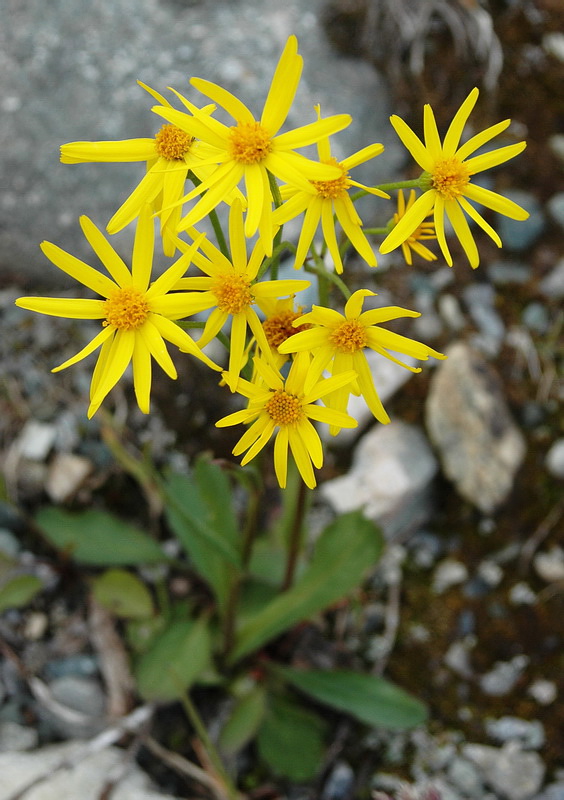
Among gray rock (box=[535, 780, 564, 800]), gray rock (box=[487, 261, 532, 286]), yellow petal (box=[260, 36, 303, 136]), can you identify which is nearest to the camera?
yellow petal (box=[260, 36, 303, 136])

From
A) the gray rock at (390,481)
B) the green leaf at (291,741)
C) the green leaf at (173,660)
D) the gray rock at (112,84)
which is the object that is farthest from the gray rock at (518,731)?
the gray rock at (112,84)

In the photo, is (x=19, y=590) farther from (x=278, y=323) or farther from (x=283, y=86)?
(x=283, y=86)

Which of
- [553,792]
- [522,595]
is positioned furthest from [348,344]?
[553,792]

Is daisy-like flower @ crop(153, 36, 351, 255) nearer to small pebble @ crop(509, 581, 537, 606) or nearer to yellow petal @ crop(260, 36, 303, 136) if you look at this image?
yellow petal @ crop(260, 36, 303, 136)

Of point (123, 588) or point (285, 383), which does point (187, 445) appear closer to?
point (123, 588)

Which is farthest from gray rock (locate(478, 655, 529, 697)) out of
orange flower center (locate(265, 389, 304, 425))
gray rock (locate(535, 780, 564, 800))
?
orange flower center (locate(265, 389, 304, 425))

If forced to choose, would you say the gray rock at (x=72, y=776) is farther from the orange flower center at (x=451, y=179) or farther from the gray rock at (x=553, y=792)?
the orange flower center at (x=451, y=179)
